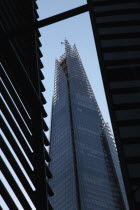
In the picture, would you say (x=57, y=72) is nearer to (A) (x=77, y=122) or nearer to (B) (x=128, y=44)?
(A) (x=77, y=122)

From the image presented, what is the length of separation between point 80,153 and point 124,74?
113035mm

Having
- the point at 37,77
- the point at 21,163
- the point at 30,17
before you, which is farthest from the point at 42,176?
the point at 30,17

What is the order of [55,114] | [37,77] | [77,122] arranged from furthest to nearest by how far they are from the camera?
1. [55,114]
2. [77,122]
3. [37,77]

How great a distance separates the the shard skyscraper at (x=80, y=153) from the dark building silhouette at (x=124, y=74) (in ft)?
317

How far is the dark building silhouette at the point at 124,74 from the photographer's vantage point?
393cm

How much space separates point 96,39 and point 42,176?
1.99 meters

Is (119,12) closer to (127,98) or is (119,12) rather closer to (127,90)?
(127,90)

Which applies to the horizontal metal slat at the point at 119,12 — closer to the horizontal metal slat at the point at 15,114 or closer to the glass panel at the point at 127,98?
the glass panel at the point at 127,98

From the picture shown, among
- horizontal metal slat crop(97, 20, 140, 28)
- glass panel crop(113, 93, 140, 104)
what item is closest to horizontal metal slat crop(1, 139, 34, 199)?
glass panel crop(113, 93, 140, 104)

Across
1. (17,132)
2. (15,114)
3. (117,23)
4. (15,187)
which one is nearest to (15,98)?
(15,114)

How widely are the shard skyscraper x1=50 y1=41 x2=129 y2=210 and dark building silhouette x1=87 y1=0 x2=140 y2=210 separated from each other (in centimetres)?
9666

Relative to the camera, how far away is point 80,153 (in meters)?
117

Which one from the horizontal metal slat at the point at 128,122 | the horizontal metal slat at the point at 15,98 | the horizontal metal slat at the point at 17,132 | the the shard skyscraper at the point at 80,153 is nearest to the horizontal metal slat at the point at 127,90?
the horizontal metal slat at the point at 128,122

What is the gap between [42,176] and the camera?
4.23m
